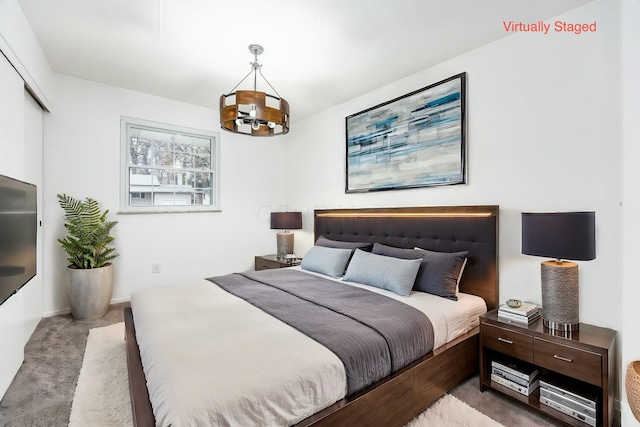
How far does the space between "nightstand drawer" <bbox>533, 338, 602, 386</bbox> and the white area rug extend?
48 centimetres

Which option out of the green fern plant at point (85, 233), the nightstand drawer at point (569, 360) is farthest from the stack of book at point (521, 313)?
the green fern plant at point (85, 233)

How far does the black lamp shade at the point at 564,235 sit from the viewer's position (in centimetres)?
175

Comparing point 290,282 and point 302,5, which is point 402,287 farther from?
point 302,5

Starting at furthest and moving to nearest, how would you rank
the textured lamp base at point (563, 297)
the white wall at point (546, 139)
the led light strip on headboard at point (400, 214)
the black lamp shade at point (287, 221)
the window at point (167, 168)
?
1. the black lamp shade at point (287, 221)
2. the window at point (167, 168)
3. the led light strip on headboard at point (400, 214)
4. the white wall at point (546, 139)
5. the textured lamp base at point (563, 297)

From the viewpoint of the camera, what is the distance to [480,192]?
2664mm

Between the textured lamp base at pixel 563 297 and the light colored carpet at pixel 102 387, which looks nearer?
the light colored carpet at pixel 102 387

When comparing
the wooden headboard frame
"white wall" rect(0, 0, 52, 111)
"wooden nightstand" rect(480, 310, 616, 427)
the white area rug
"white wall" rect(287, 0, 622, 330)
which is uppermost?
"white wall" rect(0, 0, 52, 111)

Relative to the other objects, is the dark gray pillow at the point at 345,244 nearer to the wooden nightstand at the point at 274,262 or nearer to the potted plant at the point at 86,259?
the wooden nightstand at the point at 274,262

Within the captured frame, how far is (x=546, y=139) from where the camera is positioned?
2266mm

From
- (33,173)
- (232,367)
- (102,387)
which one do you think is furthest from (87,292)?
(232,367)

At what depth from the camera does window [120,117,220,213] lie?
3775mm

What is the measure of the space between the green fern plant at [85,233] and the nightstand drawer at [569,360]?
3991 millimetres

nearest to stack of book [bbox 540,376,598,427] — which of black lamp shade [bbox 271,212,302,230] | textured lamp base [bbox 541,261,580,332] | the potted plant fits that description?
textured lamp base [bbox 541,261,580,332]

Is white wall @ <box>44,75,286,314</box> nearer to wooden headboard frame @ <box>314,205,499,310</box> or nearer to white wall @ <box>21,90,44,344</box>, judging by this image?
white wall @ <box>21,90,44,344</box>
